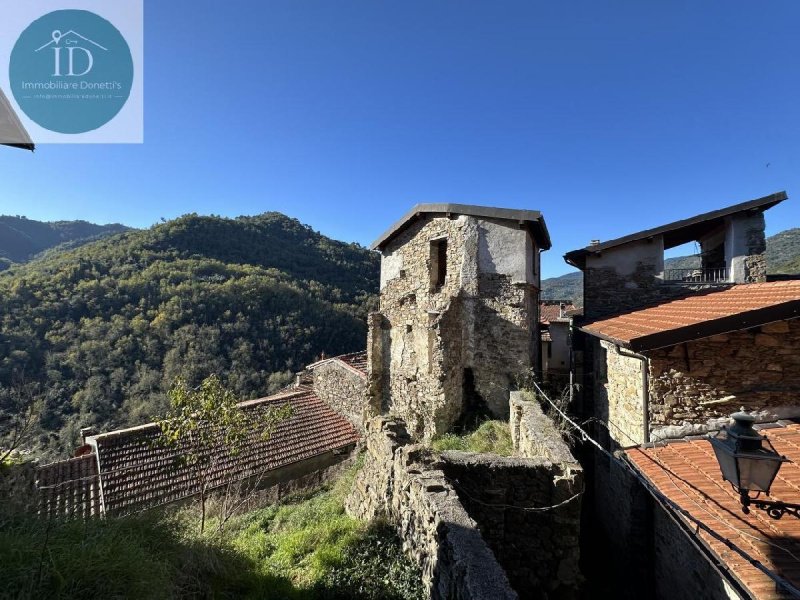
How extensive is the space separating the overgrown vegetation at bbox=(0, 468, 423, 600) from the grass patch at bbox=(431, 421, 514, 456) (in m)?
2.95

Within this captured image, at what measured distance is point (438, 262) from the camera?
10148 mm

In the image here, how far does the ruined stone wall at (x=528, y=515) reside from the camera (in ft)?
15.3

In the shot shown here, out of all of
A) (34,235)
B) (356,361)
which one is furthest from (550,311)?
(34,235)

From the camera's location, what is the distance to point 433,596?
313 cm

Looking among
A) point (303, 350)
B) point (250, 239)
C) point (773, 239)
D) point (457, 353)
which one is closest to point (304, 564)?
point (457, 353)

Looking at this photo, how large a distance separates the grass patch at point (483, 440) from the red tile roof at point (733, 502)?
8.44ft

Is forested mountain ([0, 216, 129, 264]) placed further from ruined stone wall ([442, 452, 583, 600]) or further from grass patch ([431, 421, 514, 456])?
ruined stone wall ([442, 452, 583, 600])

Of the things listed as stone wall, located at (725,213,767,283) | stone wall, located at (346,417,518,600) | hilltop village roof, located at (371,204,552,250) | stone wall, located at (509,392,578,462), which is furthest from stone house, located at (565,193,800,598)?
hilltop village roof, located at (371,204,552,250)

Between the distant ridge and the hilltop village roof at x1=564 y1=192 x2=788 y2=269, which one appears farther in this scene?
the distant ridge

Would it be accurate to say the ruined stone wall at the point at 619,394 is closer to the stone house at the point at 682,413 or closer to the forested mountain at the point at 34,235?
the stone house at the point at 682,413

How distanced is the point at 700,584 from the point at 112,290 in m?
40.0

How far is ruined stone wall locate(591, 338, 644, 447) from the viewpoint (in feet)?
20.1

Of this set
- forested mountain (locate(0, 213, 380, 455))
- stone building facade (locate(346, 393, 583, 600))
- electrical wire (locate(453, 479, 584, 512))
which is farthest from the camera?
forested mountain (locate(0, 213, 380, 455))

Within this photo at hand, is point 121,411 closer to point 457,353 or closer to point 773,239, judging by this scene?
point 457,353
